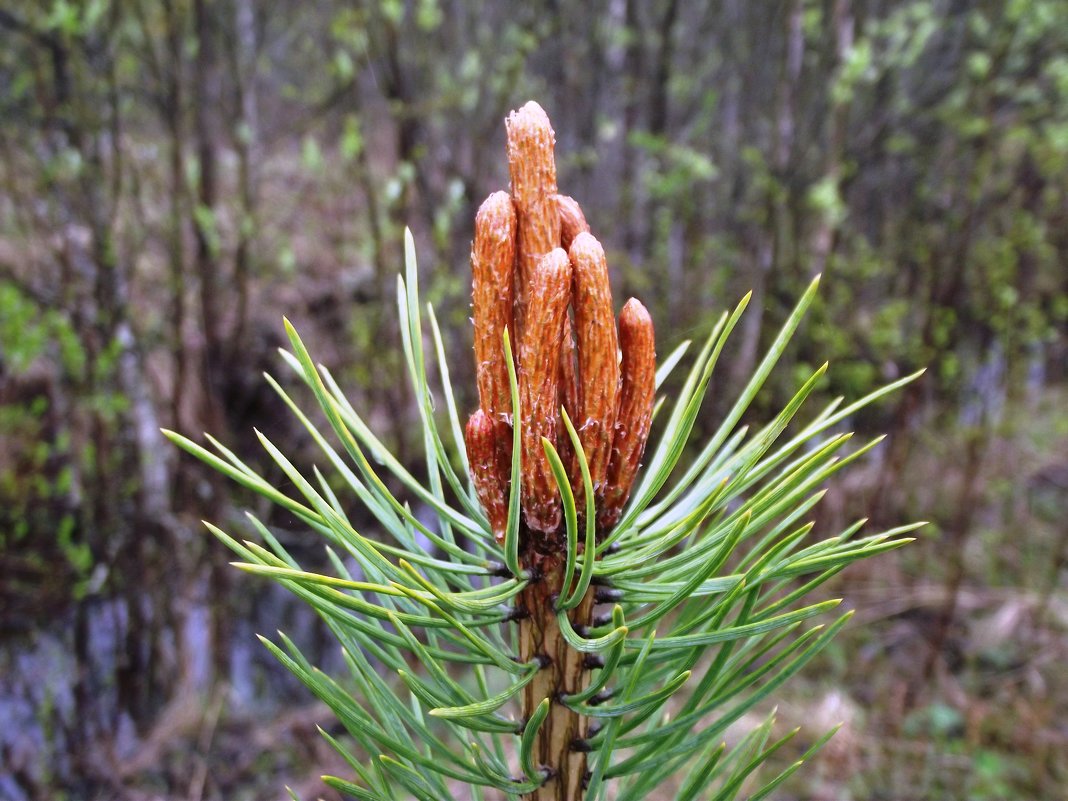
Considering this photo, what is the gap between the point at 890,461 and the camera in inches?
158

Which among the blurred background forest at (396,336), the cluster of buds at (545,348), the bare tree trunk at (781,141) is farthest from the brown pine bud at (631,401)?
the bare tree trunk at (781,141)

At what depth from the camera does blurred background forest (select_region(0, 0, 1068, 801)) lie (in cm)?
304

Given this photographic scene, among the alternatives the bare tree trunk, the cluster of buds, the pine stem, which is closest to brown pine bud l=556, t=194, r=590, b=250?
the cluster of buds

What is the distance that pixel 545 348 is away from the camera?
0.48 meters

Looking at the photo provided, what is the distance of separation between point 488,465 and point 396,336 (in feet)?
11.5

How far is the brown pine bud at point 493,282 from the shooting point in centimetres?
49

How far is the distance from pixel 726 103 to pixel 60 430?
6.99m

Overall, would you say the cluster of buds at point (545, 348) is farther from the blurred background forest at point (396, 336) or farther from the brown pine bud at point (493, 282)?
the blurred background forest at point (396, 336)

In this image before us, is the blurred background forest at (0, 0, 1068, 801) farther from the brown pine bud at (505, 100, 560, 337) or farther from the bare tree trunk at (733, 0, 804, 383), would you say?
the brown pine bud at (505, 100, 560, 337)

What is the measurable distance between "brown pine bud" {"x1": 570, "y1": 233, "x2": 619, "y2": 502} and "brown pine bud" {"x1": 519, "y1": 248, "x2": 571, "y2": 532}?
16 mm

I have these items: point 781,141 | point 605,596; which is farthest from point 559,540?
point 781,141

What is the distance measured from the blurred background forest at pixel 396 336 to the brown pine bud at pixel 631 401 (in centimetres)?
225

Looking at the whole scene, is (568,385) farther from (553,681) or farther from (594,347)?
(553,681)

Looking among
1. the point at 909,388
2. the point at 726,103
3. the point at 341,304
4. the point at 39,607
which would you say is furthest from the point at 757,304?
the point at 726,103
